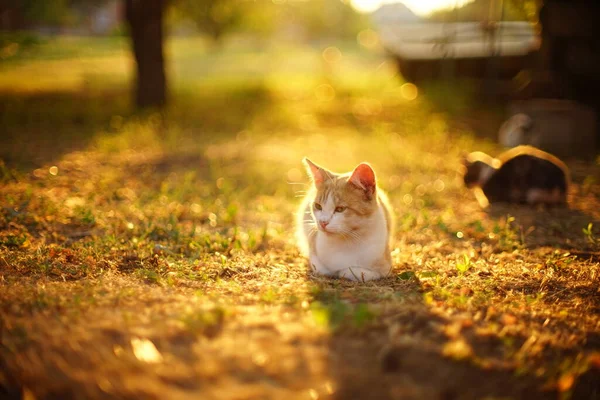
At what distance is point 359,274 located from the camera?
4.22m

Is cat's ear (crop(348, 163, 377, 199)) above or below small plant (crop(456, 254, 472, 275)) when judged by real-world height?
above

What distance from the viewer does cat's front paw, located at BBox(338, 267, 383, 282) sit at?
13.8 feet

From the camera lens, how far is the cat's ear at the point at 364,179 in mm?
3967

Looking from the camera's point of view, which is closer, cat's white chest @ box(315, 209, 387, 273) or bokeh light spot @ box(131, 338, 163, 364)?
bokeh light spot @ box(131, 338, 163, 364)

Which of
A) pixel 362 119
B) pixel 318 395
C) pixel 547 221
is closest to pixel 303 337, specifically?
pixel 318 395

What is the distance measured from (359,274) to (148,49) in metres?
10.9

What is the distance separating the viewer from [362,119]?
1408 cm

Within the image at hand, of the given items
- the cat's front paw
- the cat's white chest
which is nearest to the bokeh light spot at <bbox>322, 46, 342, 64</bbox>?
the cat's white chest

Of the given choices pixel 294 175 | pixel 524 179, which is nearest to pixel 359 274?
pixel 524 179

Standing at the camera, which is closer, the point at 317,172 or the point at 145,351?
the point at 145,351

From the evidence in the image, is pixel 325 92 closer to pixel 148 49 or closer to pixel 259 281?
pixel 148 49

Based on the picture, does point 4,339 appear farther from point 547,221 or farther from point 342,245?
point 547,221

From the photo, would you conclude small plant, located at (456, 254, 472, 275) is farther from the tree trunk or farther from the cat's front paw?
the tree trunk

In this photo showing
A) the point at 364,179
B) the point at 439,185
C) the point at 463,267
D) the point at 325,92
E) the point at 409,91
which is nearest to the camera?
the point at 364,179
